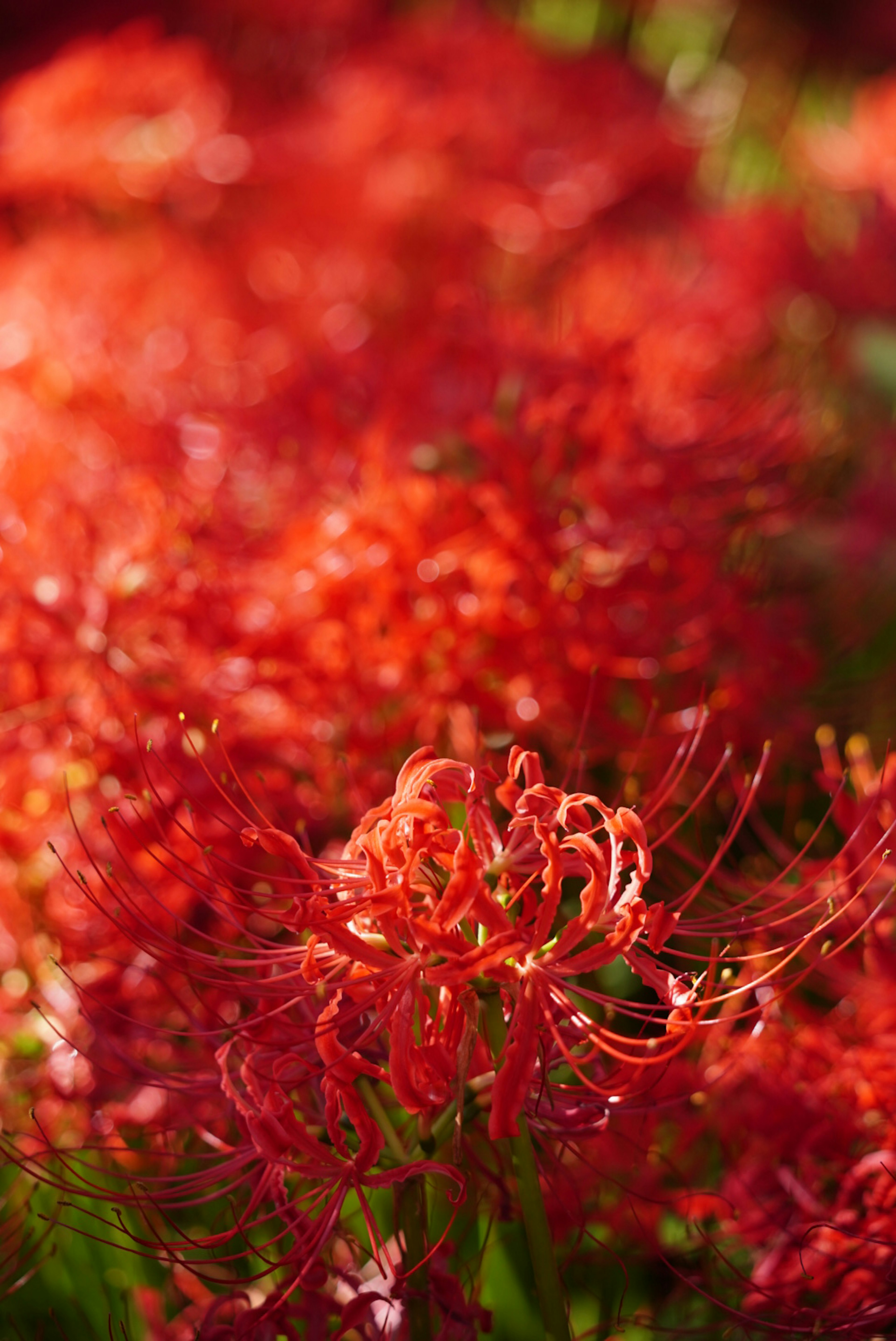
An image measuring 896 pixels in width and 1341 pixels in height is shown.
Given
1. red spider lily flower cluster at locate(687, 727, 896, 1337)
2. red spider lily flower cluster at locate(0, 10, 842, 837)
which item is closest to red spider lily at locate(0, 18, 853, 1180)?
red spider lily flower cluster at locate(0, 10, 842, 837)

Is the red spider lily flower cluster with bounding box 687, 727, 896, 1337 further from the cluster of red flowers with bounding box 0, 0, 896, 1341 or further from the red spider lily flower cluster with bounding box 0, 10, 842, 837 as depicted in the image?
the red spider lily flower cluster with bounding box 0, 10, 842, 837

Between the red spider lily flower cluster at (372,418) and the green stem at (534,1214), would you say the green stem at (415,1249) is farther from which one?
the red spider lily flower cluster at (372,418)

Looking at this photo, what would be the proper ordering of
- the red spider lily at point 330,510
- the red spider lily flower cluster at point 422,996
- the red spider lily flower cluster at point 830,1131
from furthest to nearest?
1. the red spider lily at point 330,510
2. the red spider lily flower cluster at point 830,1131
3. the red spider lily flower cluster at point 422,996

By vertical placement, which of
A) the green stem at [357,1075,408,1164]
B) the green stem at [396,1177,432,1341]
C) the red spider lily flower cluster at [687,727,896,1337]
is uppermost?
the green stem at [357,1075,408,1164]

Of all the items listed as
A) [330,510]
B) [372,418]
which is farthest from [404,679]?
[372,418]

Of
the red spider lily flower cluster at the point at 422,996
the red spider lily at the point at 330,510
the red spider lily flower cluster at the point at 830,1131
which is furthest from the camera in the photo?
the red spider lily at the point at 330,510

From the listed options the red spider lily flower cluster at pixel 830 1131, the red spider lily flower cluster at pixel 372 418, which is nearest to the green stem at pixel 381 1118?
the red spider lily flower cluster at pixel 830 1131

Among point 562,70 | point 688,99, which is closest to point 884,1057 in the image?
point 562,70

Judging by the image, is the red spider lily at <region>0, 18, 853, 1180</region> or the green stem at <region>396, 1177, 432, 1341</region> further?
the red spider lily at <region>0, 18, 853, 1180</region>

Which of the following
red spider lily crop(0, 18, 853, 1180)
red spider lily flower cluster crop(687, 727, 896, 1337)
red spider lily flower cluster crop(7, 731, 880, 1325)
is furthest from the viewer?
red spider lily crop(0, 18, 853, 1180)
